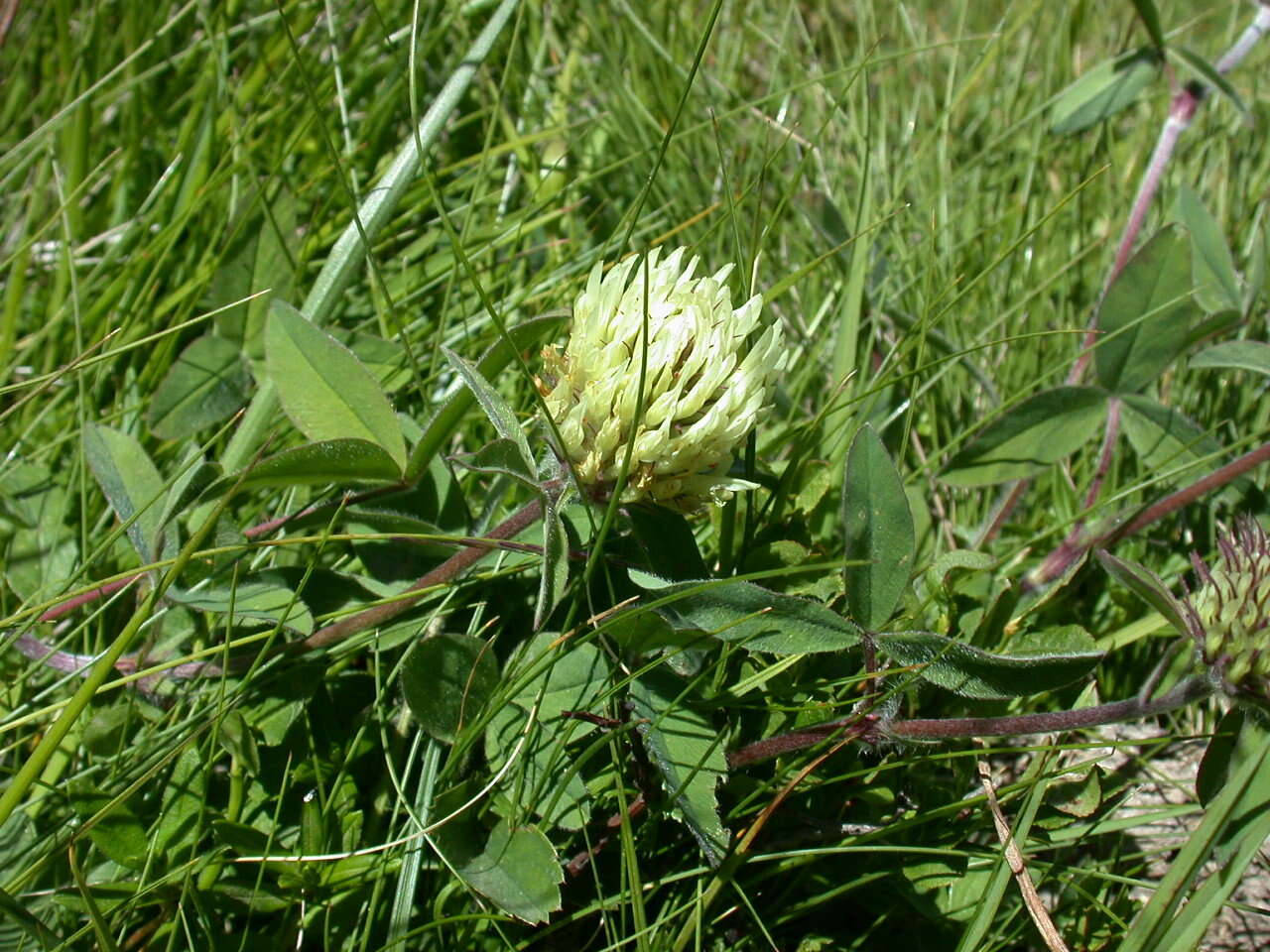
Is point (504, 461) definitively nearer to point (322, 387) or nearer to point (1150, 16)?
point (322, 387)

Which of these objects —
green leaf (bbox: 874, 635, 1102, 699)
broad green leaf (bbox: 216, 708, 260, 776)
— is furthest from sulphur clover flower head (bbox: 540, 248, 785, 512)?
broad green leaf (bbox: 216, 708, 260, 776)

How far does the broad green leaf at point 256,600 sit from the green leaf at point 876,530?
0.62 meters

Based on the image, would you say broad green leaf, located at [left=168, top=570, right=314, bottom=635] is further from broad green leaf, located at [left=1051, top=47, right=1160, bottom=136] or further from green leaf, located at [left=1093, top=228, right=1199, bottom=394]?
broad green leaf, located at [left=1051, top=47, right=1160, bottom=136]

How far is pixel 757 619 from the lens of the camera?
1.18m

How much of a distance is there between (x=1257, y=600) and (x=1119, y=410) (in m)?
0.63

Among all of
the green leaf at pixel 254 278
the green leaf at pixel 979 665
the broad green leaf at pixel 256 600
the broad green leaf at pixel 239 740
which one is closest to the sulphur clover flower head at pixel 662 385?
the green leaf at pixel 979 665

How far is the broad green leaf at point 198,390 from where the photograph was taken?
62.2 inches

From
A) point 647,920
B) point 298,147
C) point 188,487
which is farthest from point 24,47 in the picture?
point 647,920

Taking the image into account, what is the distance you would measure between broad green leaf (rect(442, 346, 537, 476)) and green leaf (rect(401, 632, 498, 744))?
25cm

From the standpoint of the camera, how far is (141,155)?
2.05m

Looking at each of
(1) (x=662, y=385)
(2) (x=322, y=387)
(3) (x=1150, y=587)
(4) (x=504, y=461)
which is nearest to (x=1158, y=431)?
(3) (x=1150, y=587)

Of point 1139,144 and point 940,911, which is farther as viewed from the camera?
point 1139,144

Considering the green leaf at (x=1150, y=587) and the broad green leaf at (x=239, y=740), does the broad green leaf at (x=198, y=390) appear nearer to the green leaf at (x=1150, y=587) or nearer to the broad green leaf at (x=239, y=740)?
the broad green leaf at (x=239, y=740)

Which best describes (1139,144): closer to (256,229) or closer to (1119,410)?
(1119,410)
